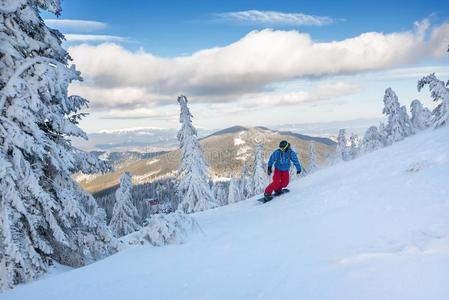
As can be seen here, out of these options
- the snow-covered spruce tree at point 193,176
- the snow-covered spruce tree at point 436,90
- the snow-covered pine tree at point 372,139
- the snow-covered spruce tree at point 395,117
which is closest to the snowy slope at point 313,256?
the snow-covered spruce tree at point 436,90

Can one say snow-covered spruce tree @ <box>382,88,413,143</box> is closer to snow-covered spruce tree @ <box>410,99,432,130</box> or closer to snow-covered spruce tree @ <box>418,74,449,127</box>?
snow-covered spruce tree @ <box>410,99,432,130</box>

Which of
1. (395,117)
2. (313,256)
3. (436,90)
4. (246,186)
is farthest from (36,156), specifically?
(246,186)

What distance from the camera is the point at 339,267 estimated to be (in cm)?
463

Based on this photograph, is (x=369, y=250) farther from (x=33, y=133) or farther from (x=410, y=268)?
(x=33, y=133)

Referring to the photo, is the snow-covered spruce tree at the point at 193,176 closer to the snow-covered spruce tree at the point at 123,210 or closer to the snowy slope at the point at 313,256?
the snow-covered spruce tree at the point at 123,210

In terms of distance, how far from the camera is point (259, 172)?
52.2 meters

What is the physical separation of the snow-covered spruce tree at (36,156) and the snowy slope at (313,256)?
3.46m

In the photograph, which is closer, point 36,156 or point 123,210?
point 36,156

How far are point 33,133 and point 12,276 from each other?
4.00 meters

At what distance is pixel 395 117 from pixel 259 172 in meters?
19.2

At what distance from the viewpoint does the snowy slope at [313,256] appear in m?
4.16

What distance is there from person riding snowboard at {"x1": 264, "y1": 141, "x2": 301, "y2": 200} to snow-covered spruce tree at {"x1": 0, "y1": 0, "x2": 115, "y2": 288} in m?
6.05

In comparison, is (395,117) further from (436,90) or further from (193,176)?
(193,176)

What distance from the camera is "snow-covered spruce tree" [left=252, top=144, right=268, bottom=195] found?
51406 millimetres
